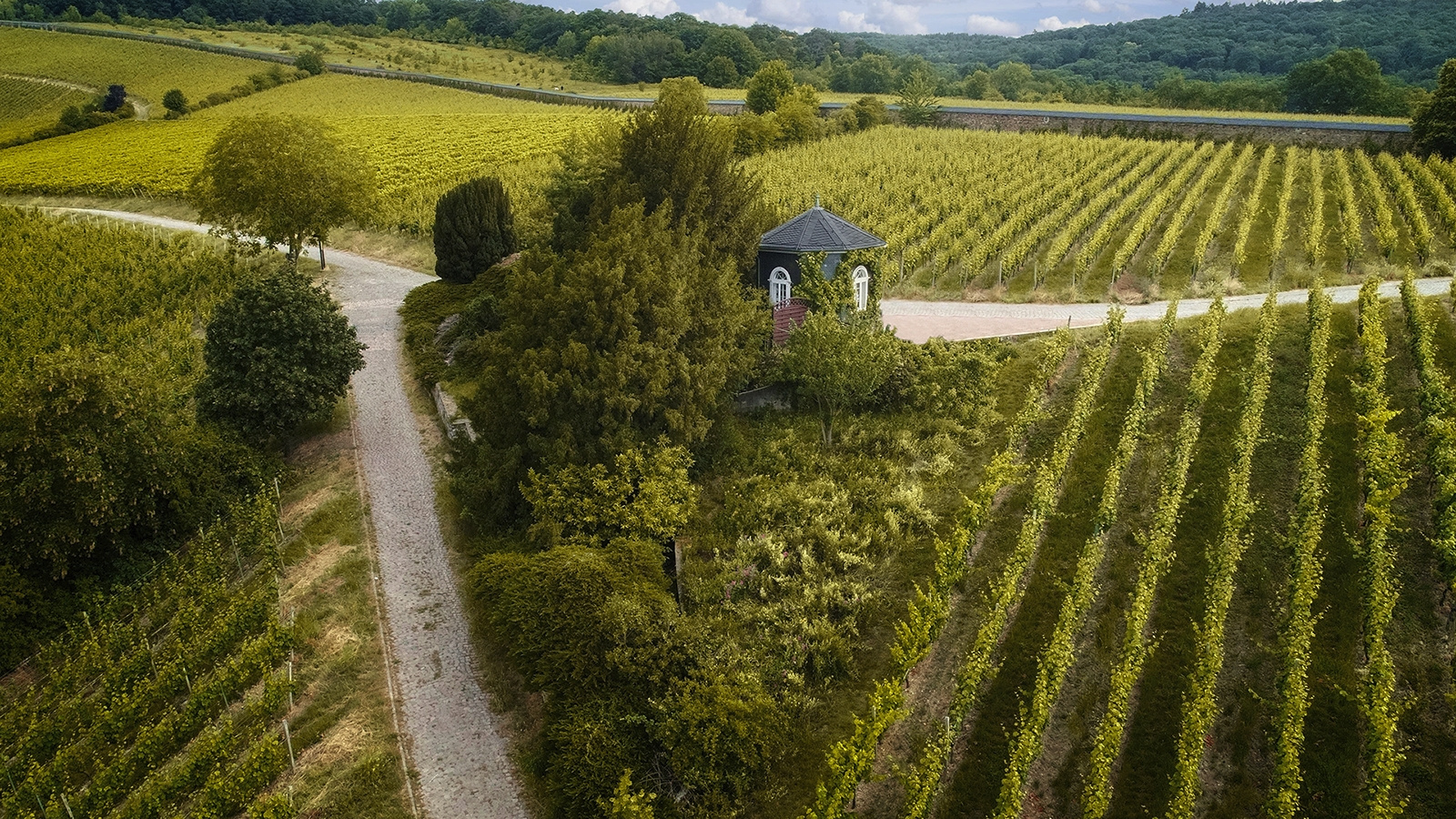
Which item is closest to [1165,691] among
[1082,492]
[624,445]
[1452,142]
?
[1082,492]

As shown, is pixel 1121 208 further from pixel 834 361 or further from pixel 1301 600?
pixel 1301 600

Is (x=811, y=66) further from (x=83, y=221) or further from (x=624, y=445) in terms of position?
(x=624, y=445)

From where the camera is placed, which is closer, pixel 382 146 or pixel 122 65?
pixel 382 146

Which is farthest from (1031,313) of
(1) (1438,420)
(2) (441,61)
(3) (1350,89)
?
(2) (441,61)

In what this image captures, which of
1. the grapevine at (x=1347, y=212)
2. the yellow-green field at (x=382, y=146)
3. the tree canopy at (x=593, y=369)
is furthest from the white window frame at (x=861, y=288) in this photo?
the grapevine at (x=1347, y=212)

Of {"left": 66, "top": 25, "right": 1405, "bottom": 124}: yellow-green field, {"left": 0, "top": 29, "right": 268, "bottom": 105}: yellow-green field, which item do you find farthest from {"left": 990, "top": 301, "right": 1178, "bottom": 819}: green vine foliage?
{"left": 0, "top": 29, "right": 268, "bottom": 105}: yellow-green field

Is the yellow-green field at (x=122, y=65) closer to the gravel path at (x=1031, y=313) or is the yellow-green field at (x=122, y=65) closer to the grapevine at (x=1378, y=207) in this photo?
the gravel path at (x=1031, y=313)

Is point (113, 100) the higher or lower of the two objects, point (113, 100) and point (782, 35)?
the lower
